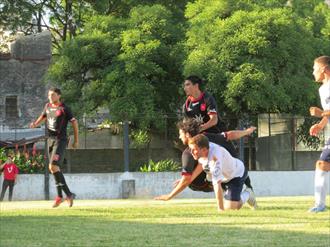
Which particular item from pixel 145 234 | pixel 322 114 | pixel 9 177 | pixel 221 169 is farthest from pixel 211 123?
pixel 9 177

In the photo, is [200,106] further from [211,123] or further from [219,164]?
[219,164]

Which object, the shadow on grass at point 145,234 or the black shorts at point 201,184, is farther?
the black shorts at point 201,184

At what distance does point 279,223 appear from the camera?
8977 mm

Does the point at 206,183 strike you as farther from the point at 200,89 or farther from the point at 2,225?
the point at 2,225

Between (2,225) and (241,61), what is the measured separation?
17600 millimetres

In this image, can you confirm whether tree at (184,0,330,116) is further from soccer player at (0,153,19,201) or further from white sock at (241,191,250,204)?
white sock at (241,191,250,204)

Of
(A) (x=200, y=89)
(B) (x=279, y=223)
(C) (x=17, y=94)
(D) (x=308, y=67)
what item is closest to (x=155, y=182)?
→ (D) (x=308, y=67)

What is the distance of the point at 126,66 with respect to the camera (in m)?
27.1

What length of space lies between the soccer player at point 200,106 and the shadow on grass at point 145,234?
195cm

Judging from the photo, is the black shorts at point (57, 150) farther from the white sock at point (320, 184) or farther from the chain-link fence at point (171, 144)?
the chain-link fence at point (171, 144)

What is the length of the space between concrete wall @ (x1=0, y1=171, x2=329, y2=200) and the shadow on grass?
573 inches

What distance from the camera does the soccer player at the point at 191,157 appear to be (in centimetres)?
955

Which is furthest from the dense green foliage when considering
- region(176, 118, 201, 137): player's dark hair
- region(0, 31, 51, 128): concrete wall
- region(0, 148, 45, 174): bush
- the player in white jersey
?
region(176, 118, 201, 137): player's dark hair

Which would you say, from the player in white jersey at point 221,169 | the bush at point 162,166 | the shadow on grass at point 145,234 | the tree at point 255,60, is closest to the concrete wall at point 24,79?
the tree at point 255,60
